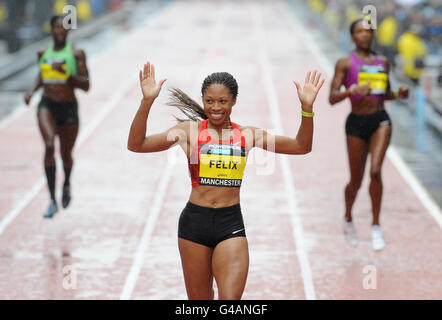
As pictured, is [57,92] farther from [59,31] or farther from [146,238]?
[146,238]

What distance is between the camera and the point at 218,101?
245 inches

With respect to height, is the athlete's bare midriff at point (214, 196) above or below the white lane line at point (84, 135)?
above

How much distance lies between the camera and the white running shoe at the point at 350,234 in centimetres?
1058

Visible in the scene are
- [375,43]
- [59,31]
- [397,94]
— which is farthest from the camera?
[375,43]

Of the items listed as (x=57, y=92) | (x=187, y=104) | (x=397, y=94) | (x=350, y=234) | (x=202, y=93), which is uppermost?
(x=202, y=93)

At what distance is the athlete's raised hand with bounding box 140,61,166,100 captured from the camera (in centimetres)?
623

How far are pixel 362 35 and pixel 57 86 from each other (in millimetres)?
3780

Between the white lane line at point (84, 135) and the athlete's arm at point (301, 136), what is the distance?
18.8ft

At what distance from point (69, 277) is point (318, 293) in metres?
2.56

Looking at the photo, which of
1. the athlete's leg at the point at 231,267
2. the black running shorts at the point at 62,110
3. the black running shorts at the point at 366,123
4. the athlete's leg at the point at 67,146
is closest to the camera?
the athlete's leg at the point at 231,267

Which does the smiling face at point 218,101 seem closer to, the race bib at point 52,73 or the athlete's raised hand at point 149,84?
the athlete's raised hand at point 149,84

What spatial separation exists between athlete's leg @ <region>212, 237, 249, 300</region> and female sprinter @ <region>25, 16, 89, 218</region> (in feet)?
17.1

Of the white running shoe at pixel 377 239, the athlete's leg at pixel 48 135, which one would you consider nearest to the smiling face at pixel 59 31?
the athlete's leg at pixel 48 135

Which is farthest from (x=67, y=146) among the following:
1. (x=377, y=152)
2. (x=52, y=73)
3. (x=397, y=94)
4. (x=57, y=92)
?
(x=397, y=94)
